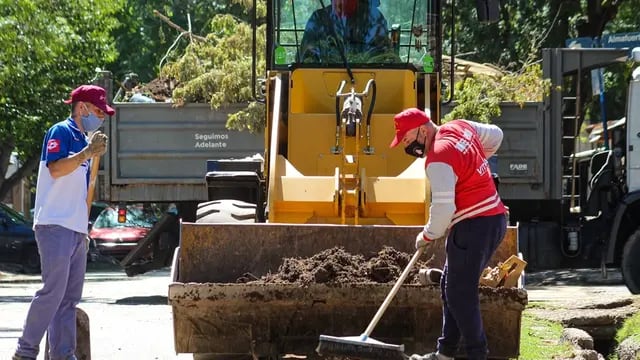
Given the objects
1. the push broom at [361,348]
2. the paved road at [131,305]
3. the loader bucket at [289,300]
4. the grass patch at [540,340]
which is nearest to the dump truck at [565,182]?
the paved road at [131,305]

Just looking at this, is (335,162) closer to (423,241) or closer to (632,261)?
(423,241)

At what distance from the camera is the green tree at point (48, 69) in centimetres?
2283

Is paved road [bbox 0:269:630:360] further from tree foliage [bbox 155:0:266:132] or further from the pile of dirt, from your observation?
tree foliage [bbox 155:0:266:132]

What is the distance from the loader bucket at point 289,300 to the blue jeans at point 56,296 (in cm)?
73

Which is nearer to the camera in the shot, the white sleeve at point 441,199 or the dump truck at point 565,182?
the white sleeve at point 441,199

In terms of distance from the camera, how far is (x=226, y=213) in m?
10.5

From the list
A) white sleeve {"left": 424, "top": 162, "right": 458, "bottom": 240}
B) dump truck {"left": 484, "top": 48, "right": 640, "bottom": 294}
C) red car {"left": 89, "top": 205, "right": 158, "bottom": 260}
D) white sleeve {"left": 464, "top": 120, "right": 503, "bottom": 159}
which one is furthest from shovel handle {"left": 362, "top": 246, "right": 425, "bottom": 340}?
red car {"left": 89, "top": 205, "right": 158, "bottom": 260}

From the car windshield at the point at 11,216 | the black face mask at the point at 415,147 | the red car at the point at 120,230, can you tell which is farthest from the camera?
the car windshield at the point at 11,216

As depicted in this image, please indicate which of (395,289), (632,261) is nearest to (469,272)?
(395,289)

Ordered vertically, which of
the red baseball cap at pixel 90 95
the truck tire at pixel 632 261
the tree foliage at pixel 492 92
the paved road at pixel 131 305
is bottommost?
the paved road at pixel 131 305

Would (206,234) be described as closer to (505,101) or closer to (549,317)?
(549,317)

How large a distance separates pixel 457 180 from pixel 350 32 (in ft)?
12.1

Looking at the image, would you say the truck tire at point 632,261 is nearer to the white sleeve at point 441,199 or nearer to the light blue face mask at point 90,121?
the white sleeve at point 441,199

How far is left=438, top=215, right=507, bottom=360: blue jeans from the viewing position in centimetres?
788
